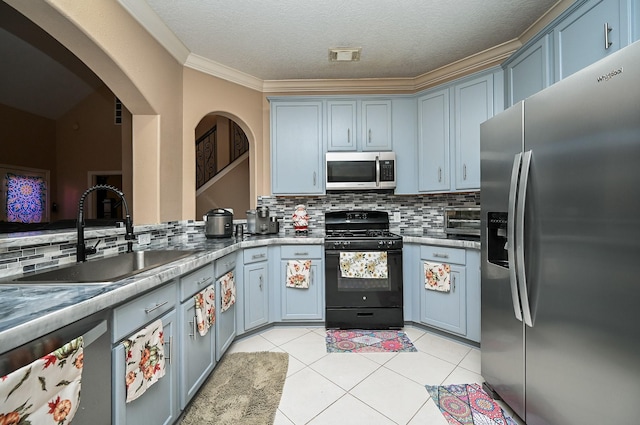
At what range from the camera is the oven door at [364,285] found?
256cm

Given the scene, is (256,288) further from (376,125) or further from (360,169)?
(376,125)

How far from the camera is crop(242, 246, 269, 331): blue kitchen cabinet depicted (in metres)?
2.43

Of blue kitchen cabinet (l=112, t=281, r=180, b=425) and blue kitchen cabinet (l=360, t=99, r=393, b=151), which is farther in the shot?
blue kitchen cabinet (l=360, t=99, r=393, b=151)

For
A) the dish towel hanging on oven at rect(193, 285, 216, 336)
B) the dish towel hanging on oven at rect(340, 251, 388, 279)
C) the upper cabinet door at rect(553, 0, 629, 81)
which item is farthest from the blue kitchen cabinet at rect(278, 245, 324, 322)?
the upper cabinet door at rect(553, 0, 629, 81)

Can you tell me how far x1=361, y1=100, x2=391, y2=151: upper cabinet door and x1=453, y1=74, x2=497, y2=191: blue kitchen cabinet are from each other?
676 millimetres

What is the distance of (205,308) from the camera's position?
1.69 metres

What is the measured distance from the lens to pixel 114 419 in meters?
1.01

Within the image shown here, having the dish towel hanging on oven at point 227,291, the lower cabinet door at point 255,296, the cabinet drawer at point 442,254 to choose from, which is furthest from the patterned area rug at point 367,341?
the dish towel hanging on oven at point 227,291

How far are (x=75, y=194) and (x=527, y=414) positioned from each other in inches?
276

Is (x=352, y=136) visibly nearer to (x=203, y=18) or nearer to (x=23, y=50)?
(x=203, y=18)

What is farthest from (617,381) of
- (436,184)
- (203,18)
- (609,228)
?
(203,18)

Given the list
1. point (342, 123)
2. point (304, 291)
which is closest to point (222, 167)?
point (342, 123)

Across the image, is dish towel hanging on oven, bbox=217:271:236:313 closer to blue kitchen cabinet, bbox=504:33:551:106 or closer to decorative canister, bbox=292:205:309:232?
decorative canister, bbox=292:205:309:232

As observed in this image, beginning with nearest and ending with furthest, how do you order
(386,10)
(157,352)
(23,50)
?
(157,352) < (386,10) < (23,50)
